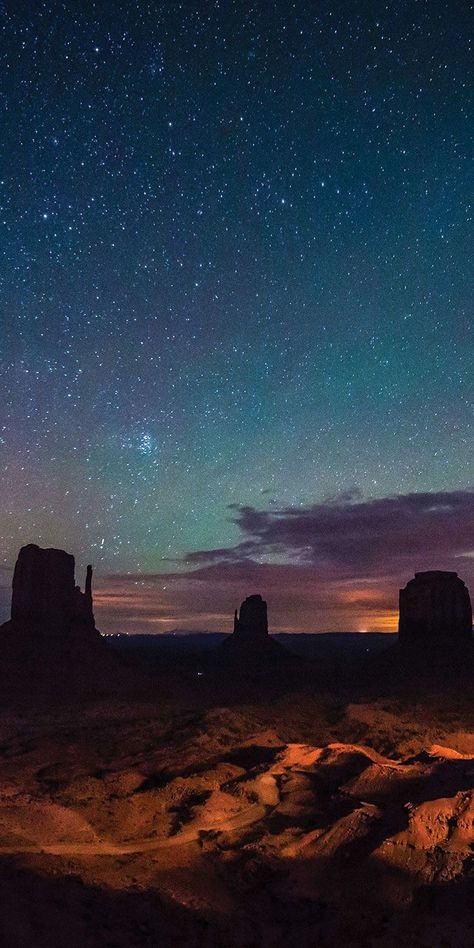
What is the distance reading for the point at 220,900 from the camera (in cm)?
888

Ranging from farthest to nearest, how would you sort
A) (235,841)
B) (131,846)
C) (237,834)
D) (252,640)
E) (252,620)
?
(252,620), (252,640), (237,834), (235,841), (131,846)

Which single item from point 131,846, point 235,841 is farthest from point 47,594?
point 235,841

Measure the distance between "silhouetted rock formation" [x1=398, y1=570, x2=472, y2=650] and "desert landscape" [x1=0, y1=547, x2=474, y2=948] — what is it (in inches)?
1834

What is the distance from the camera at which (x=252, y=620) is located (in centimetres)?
10069

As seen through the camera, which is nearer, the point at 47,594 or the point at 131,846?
the point at 131,846

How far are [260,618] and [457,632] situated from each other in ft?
130

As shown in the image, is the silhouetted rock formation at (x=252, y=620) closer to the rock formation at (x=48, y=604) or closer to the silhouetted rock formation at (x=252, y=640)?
the silhouetted rock formation at (x=252, y=640)

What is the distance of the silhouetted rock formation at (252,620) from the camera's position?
324ft

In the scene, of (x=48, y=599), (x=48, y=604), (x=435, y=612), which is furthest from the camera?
(x=435, y=612)

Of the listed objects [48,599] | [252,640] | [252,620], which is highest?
[48,599]

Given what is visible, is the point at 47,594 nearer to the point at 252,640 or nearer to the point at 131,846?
the point at 252,640

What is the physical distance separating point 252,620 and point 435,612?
38575 mm

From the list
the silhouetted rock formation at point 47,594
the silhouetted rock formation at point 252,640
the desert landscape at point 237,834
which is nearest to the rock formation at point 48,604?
the silhouetted rock formation at point 47,594

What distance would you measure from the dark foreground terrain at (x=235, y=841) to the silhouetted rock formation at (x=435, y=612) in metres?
49.7
